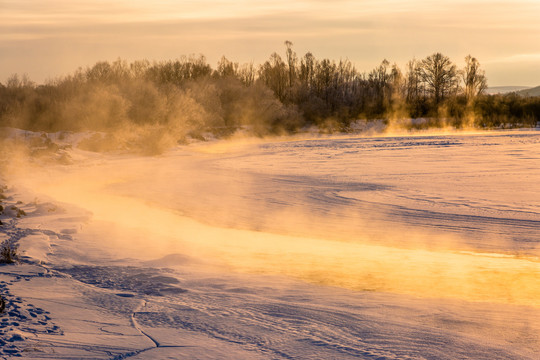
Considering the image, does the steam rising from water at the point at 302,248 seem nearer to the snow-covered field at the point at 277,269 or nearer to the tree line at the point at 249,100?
the snow-covered field at the point at 277,269

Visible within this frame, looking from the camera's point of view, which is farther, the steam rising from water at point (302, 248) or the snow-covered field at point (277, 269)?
the steam rising from water at point (302, 248)

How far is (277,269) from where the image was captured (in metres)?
7.20

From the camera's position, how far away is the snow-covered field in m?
4.67

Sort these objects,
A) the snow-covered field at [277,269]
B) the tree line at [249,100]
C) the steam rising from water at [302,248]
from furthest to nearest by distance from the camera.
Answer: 1. the tree line at [249,100]
2. the steam rising from water at [302,248]
3. the snow-covered field at [277,269]

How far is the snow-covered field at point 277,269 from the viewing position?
15.3 feet

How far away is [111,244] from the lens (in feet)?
27.8

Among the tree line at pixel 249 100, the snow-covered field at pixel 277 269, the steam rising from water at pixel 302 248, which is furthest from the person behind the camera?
the tree line at pixel 249 100

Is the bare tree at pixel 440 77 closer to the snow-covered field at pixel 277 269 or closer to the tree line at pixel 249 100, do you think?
the tree line at pixel 249 100

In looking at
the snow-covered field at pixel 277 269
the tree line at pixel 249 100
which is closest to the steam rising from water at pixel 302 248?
the snow-covered field at pixel 277 269

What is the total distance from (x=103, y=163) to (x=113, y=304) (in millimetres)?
18361

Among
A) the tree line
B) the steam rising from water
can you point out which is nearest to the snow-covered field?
the steam rising from water

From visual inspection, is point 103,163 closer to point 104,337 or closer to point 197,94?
point 104,337

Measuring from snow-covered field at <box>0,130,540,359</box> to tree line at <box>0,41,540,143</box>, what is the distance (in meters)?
Answer: 19.4

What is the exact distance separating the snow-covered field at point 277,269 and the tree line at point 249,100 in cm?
1939
